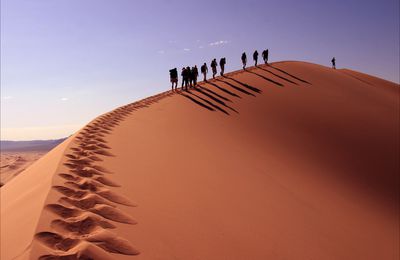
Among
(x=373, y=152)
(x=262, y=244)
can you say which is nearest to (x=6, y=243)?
(x=262, y=244)

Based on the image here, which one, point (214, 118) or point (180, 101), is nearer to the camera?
point (214, 118)

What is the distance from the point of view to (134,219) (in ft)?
8.95

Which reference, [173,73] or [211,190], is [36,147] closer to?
[173,73]

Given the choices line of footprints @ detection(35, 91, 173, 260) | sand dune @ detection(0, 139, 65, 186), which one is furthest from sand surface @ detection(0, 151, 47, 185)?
line of footprints @ detection(35, 91, 173, 260)

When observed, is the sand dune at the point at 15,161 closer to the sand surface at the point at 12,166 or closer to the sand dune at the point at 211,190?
the sand surface at the point at 12,166

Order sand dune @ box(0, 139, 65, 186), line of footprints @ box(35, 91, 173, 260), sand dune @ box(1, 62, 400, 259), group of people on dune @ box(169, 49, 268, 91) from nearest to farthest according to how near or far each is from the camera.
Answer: line of footprints @ box(35, 91, 173, 260)
sand dune @ box(1, 62, 400, 259)
group of people on dune @ box(169, 49, 268, 91)
sand dune @ box(0, 139, 65, 186)

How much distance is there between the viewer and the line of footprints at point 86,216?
6.66 feet

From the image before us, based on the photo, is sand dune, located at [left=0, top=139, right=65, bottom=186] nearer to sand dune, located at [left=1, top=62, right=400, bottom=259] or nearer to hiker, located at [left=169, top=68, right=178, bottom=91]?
hiker, located at [left=169, top=68, right=178, bottom=91]

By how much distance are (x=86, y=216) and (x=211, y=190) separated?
1789 mm

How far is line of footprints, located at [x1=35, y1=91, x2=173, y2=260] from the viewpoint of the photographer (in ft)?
6.66

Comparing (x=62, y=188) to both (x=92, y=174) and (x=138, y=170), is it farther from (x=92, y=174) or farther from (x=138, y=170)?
(x=138, y=170)

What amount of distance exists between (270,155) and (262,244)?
174 inches

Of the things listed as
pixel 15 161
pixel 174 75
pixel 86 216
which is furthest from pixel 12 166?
pixel 86 216

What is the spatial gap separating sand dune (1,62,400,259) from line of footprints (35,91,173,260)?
0.4 inches
